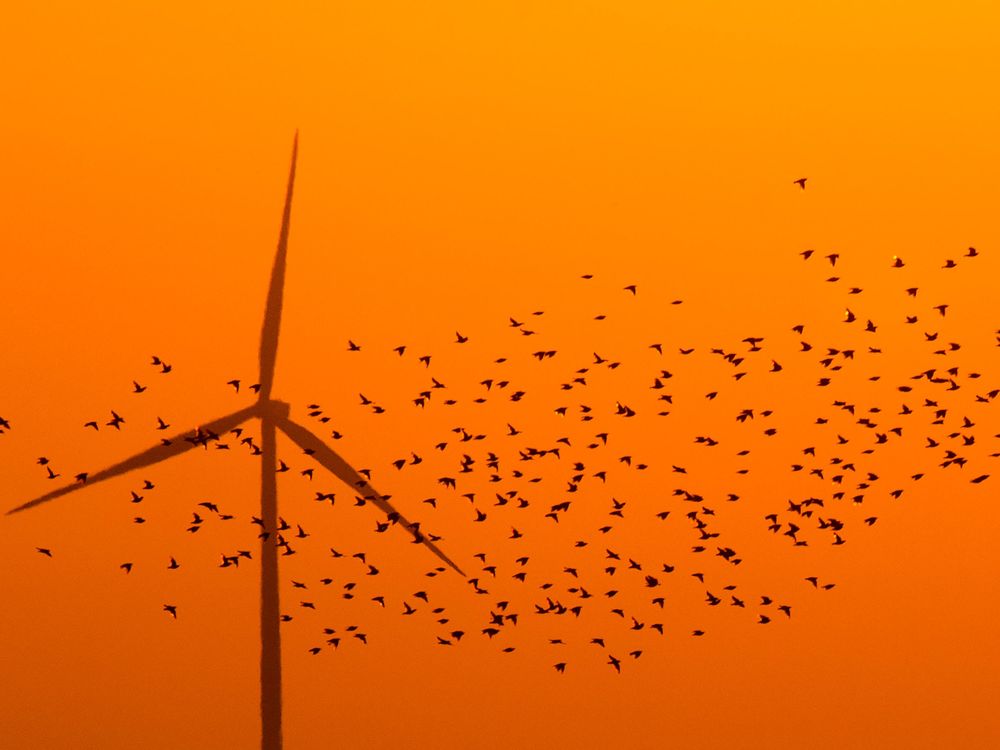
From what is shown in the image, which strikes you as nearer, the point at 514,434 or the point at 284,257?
the point at 284,257

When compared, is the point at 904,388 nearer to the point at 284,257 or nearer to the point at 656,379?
the point at 656,379

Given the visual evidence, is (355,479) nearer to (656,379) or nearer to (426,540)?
(426,540)

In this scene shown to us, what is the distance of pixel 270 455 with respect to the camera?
19312mm

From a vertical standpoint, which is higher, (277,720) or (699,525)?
(699,525)

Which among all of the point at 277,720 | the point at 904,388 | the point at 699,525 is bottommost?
the point at 277,720

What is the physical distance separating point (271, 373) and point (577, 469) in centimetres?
473

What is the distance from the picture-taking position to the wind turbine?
63.1 feet

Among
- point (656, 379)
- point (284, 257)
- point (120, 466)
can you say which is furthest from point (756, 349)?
point (120, 466)

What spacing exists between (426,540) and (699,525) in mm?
3430

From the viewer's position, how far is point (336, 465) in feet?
63.9

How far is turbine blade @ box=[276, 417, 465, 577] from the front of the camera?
754 inches

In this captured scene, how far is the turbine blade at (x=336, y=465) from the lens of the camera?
1916 cm

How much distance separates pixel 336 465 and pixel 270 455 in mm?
745

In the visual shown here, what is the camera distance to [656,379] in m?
22.1
